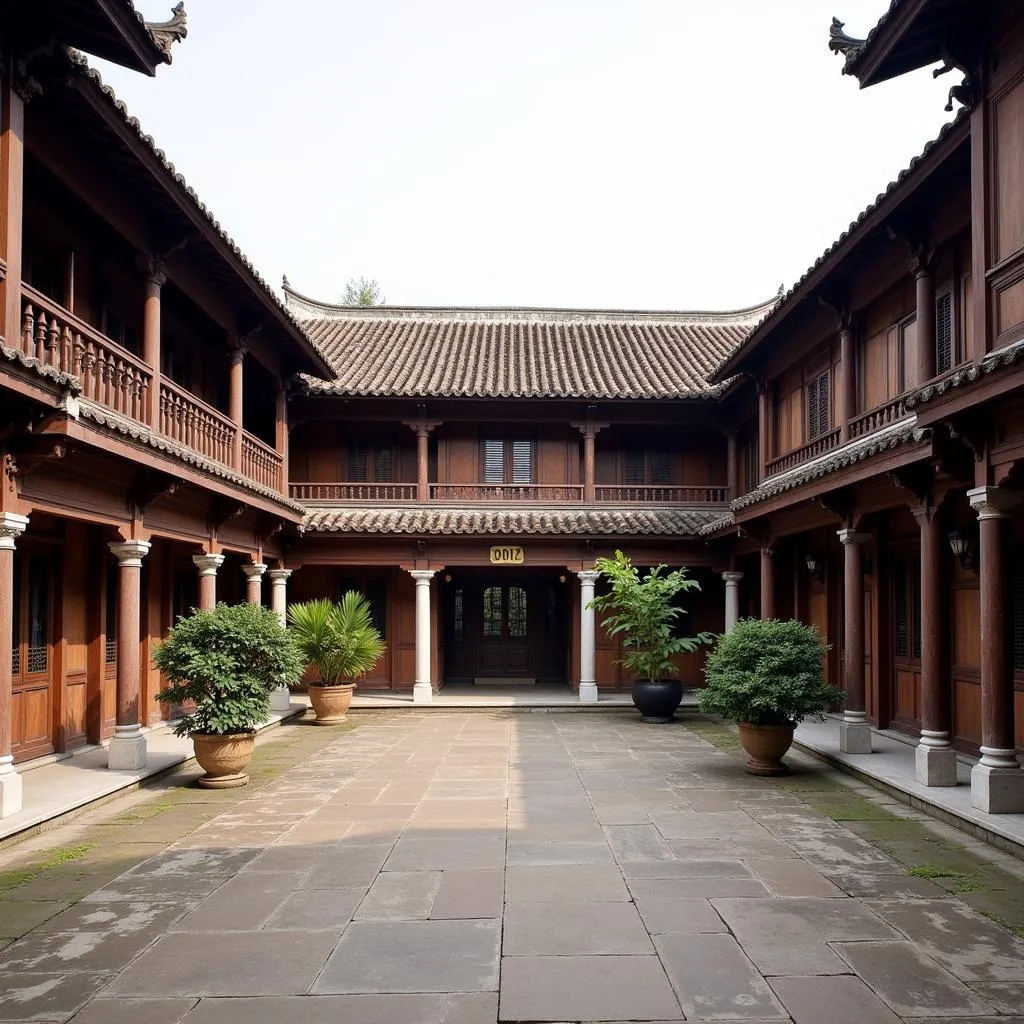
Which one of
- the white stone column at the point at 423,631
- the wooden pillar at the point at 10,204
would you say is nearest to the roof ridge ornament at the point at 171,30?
the wooden pillar at the point at 10,204

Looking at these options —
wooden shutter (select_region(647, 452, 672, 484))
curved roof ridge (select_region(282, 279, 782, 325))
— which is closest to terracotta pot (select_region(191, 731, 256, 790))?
wooden shutter (select_region(647, 452, 672, 484))

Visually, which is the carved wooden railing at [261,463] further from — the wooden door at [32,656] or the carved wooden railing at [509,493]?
the wooden door at [32,656]

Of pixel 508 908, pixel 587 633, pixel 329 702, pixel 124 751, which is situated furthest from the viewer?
pixel 587 633

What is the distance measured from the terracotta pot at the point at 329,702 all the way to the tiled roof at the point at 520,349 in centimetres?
607

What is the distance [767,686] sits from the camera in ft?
32.8

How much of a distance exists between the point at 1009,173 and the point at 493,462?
12.9 metres

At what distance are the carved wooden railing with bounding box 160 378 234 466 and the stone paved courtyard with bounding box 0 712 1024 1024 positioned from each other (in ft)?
14.1

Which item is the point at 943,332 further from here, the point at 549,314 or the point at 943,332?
the point at 549,314

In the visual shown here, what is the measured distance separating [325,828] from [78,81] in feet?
22.4

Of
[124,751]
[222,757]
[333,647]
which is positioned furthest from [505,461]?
[124,751]

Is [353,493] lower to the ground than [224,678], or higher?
higher

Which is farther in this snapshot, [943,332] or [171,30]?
[943,332]

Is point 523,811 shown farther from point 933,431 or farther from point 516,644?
point 516,644

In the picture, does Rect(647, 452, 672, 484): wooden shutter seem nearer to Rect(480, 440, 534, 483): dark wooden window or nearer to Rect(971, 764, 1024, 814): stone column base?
Rect(480, 440, 534, 483): dark wooden window
